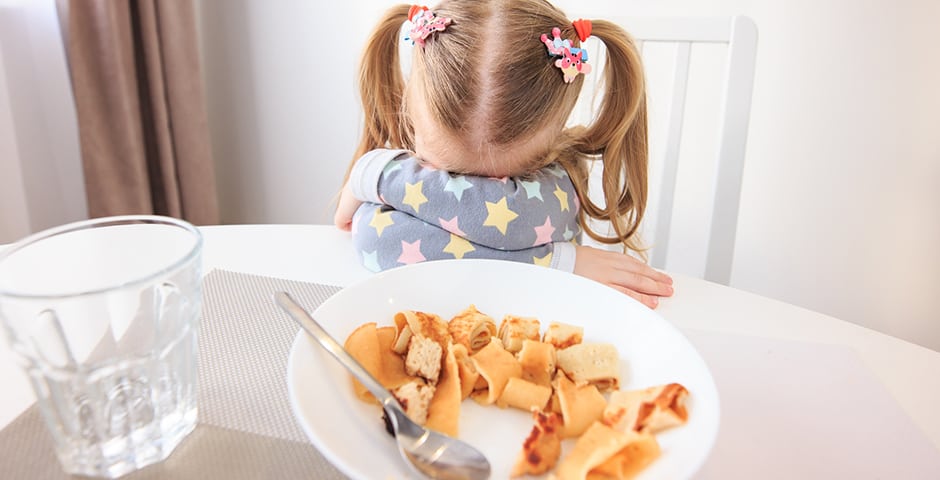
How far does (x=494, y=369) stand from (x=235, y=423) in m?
0.20

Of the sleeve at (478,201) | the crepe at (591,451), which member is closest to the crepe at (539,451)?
the crepe at (591,451)

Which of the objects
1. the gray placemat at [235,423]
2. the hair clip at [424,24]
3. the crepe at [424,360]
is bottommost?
the gray placemat at [235,423]

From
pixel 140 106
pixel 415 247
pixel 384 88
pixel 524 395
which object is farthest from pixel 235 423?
pixel 140 106

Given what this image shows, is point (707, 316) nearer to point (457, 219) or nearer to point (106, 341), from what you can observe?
point (457, 219)

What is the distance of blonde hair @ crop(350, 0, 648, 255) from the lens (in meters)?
0.71

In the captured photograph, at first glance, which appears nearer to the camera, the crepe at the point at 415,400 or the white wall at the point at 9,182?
the crepe at the point at 415,400

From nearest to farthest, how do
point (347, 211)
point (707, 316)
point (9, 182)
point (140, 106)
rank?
point (707, 316), point (347, 211), point (9, 182), point (140, 106)

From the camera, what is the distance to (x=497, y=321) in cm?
56

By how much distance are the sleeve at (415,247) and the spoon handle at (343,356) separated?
275mm

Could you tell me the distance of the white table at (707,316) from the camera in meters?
0.52

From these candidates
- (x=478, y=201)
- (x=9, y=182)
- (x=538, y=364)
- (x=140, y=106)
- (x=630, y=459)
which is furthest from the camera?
(x=140, y=106)

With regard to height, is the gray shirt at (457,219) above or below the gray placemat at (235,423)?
above

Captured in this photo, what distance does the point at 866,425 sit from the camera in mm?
490

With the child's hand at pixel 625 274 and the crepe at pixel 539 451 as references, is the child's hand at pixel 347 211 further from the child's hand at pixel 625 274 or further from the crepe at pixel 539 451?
the crepe at pixel 539 451
